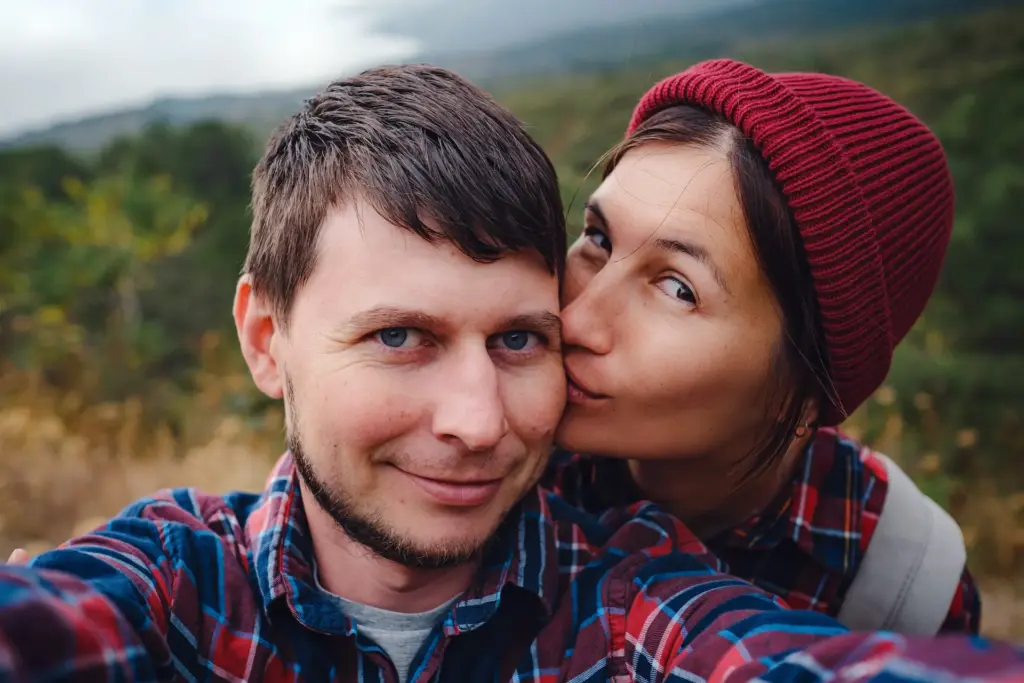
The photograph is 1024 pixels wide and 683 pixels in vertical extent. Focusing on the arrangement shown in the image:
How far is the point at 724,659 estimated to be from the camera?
135 cm

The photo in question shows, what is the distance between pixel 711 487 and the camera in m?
2.09

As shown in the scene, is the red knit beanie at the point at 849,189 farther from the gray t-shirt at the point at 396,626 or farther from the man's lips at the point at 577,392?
the gray t-shirt at the point at 396,626

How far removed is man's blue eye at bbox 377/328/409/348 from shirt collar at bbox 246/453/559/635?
0.48 m

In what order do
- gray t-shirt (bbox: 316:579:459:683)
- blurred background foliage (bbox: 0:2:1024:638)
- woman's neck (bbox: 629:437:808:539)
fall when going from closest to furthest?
1. gray t-shirt (bbox: 316:579:459:683)
2. woman's neck (bbox: 629:437:808:539)
3. blurred background foliage (bbox: 0:2:1024:638)

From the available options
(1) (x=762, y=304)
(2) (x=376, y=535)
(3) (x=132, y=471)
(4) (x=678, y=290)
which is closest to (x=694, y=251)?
(4) (x=678, y=290)

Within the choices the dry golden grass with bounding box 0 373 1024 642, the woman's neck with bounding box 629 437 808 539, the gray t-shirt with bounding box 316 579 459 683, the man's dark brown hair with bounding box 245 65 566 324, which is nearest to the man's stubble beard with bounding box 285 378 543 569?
the gray t-shirt with bounding box 316 579 459 683

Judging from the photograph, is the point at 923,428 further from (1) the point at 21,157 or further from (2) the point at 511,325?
(1) the point at 21,157

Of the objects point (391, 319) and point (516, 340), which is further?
point (516, 340)

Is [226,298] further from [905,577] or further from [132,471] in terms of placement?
[905,577]

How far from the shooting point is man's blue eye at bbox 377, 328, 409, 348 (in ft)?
4.92

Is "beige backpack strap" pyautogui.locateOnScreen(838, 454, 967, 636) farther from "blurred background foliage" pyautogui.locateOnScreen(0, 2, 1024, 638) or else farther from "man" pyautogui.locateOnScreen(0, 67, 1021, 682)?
"blurred background foliage" pyautogui.locateOnScreen(0, 2, 1024, 638)

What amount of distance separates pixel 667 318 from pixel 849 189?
1.55ft

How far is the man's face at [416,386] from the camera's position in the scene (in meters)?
1.47

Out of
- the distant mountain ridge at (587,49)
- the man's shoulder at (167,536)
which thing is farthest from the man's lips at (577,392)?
the distant mountain ridge at (587,49)
